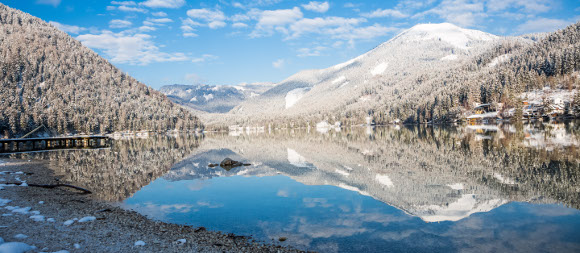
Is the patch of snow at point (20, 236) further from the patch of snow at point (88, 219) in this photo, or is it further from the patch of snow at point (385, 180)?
the patch of snow at point (385, 180)

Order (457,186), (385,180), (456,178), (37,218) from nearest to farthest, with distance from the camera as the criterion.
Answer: (37,218) < (457,186) < (456,178) < (385,180)

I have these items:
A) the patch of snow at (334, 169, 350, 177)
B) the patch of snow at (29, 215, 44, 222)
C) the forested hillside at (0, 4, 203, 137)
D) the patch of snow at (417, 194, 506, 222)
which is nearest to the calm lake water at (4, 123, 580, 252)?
the patch of snow at (417, 194, 506, 222)

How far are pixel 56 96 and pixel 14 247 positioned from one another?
179m

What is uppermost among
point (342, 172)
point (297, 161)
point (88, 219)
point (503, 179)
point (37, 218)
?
point (37, 218)

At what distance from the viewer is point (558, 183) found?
19.6 metres

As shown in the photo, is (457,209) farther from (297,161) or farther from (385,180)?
(297,161)

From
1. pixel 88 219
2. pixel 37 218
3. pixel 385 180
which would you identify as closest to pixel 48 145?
pixel 37 218

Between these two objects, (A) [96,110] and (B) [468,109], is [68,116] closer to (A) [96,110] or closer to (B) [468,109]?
(A) [96,110]

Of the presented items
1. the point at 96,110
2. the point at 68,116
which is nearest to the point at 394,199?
the point at 68,116

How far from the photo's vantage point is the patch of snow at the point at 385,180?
23.9m

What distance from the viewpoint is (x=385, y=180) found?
2552cm

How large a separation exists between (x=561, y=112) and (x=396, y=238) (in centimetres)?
13897

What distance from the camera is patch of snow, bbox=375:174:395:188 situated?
23.9m

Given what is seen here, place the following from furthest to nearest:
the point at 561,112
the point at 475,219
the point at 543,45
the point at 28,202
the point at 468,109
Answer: the point at 543,45
the point at 468,109
the point at 561,112
the point at 28,202
the point at 475,219
